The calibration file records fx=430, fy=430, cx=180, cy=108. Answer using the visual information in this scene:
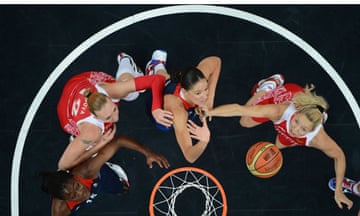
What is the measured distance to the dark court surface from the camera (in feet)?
16.3

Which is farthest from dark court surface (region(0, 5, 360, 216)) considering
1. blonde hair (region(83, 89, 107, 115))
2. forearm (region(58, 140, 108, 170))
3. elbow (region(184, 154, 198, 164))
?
blonde hair (region(83, 89, 107, 115))

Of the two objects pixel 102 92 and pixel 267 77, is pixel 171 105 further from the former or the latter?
pixel 267 77

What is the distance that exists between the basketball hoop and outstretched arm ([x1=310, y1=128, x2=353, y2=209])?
120cm

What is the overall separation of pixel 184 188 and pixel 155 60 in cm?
152

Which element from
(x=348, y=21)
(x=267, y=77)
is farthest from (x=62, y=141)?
(x=348, y=21)

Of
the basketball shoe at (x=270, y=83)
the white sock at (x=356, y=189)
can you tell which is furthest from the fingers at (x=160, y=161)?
the white sock at (x=356, y=189)

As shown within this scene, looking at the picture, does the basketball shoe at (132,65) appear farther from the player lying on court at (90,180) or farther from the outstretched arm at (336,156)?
the outstretched arm at (336,156)

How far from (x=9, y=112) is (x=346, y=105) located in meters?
3.99

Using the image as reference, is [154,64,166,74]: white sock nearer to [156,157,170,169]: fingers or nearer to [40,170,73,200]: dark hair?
[156,157,170,169]: fingers

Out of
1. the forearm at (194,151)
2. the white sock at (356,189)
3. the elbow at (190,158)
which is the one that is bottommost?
the white sock at (356,189)

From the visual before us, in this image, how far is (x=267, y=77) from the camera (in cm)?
513

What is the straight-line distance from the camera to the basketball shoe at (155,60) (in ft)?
16.3

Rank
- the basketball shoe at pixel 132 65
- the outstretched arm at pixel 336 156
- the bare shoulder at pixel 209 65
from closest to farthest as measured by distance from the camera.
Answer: the outstretched arm at pixel 336 156
the bare shoulder at pixel 209 65
the basketball shoe at pixel 132 65

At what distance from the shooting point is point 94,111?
4.07m
